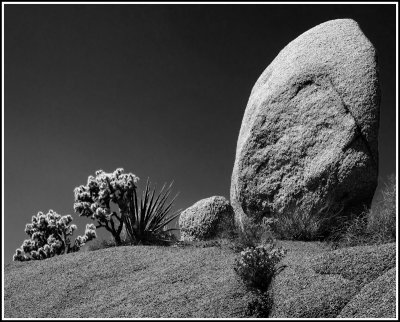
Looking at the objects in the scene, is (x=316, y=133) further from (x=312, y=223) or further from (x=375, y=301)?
(x=375, y=301)

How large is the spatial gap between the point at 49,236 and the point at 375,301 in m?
9.61

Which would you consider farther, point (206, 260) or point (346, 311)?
point (206, 260)

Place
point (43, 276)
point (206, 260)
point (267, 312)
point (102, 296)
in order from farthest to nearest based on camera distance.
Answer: point (43, 276), point (206, 260), point (102, 296), point (267, 312)

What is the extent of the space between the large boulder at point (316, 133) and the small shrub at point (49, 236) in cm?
448

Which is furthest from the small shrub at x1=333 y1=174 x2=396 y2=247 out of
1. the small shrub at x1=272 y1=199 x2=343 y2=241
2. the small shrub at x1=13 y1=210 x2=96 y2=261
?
the small shrub at x1=13 y1=210 x2=96 y2=261

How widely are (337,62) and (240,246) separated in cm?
478

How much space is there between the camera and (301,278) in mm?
8469

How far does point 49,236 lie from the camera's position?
14.9m

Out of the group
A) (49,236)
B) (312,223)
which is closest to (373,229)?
(312,223)

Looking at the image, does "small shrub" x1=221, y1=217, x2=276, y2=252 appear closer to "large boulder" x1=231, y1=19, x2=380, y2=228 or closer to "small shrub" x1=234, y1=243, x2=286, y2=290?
"large boulder" x1=231, y1=19, x2=380, y2=228

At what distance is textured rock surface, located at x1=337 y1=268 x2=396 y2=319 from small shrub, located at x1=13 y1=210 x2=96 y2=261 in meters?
8.66

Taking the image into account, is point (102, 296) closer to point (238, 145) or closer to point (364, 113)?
point (238, 145)

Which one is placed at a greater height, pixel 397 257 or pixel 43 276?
pixel 43 276

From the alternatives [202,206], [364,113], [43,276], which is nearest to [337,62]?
[364,113]
